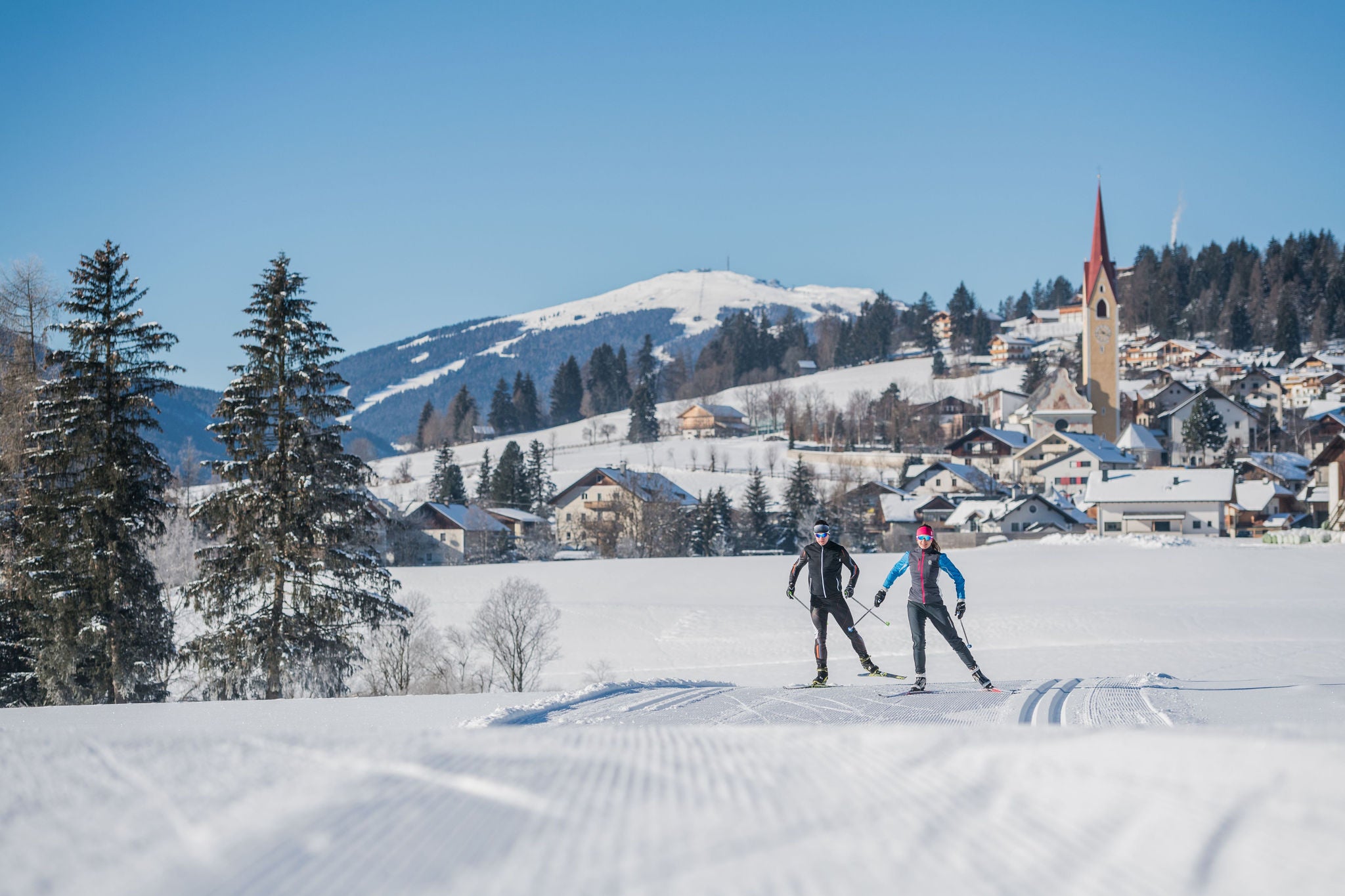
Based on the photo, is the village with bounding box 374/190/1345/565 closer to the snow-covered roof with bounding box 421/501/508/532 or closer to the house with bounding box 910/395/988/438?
the snow-covered roof with bounding box 421/501/508/532

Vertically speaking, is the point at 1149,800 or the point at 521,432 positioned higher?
the point at 521,432

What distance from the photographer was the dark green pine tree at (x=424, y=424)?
510 ft

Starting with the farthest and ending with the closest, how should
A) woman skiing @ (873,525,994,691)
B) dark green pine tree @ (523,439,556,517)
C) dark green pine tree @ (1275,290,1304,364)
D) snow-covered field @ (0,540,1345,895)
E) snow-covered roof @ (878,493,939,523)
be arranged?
dark green pine tree @ (1275,290,1304,364), dark green pine tree @ (523,439,556,517), snow-covered roof @ (878,493,939,523), woman skiing @ (873,525,994,691), snow-covered field @ (0,540,1345,895)

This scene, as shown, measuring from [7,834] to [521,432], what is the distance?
149m

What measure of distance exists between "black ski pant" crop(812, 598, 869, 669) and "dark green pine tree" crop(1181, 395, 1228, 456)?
100 meters

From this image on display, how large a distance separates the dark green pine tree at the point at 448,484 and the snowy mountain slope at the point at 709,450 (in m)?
2.09

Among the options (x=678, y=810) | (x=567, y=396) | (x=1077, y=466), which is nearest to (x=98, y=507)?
(x=678, y=810)

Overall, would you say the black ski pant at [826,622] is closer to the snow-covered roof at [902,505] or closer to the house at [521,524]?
the snow-covered roof at [902,505]

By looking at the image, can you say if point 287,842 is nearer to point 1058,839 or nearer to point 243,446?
point 1058,839

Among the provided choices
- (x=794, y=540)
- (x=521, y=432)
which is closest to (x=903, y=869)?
(x=794, y=540)

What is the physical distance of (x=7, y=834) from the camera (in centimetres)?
198

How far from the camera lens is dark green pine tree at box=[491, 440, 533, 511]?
8956cm

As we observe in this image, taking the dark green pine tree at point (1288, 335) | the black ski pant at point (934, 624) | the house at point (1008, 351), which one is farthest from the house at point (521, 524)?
the dark green pine tree at point (1288, 335)

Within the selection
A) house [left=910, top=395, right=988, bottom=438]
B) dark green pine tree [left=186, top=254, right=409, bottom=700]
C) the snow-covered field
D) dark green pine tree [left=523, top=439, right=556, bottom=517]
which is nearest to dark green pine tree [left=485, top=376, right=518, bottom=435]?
dark green pine tree [left=523, top=439, right=556, bottom=517]
